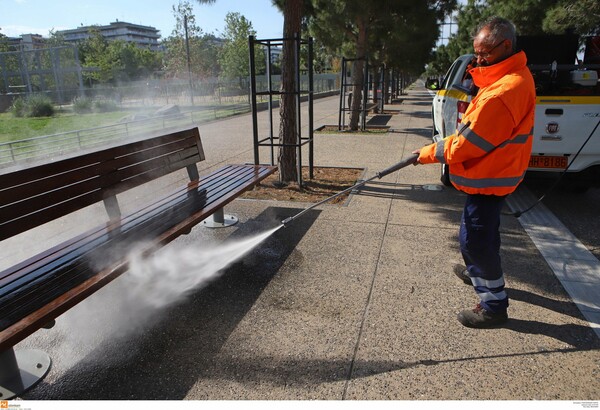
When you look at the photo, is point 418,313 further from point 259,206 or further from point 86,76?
point 86,76

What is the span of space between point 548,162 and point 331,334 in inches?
144

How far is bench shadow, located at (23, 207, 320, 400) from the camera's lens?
2271mm

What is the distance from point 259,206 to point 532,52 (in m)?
4.81

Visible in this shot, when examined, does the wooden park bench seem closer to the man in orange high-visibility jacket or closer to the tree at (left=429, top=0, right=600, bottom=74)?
the man in orange high-visibility jacket

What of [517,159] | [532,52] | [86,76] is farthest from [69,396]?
[86,76]

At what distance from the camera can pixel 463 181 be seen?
2.68 meters

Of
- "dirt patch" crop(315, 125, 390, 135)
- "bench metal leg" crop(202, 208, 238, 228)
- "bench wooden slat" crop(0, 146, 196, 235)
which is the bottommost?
"bench metal leg" crop(202, 208, 238, 228)

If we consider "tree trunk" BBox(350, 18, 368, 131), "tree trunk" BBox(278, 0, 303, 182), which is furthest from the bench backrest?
"tree trunk" BBox(350, 18, 368, 131)

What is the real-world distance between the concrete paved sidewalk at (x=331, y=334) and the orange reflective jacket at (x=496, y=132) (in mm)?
955

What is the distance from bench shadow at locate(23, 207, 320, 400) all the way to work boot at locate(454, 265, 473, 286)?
1462 millimetres

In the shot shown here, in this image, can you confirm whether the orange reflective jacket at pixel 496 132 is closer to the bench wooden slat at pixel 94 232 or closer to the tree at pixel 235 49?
the bench wooden slat at pixel 94 232

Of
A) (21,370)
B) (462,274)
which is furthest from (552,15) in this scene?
(21,370)

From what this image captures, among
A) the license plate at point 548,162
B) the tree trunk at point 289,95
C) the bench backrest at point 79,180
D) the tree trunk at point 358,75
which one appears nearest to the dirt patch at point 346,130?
the tree trunk at point 358,75
